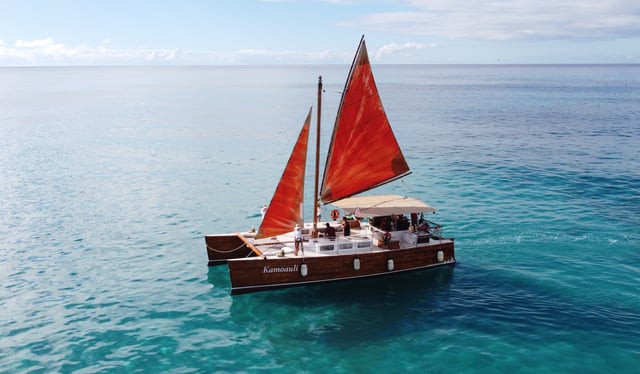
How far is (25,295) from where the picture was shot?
3116cm

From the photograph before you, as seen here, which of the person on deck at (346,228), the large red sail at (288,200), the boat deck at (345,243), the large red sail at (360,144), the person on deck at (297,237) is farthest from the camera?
the person on deck at (346,228)

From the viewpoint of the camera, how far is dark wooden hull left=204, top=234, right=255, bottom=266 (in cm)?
3528

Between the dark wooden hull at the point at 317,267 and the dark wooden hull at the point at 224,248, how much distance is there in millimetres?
4197

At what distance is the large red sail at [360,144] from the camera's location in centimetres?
3278

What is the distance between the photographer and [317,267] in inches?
1248

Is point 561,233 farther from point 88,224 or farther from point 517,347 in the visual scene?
point 88,224

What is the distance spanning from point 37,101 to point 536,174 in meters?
163

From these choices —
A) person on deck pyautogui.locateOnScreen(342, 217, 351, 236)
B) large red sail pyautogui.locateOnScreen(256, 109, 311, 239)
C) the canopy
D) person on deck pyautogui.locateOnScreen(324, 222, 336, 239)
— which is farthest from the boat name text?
the canopy

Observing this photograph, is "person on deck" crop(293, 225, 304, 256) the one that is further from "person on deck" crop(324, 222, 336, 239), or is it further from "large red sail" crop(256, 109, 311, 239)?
"person on deck" crop(324, 222, 336, 239)

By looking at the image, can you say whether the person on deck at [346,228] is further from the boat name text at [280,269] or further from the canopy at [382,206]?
the boat name text at [280,269]

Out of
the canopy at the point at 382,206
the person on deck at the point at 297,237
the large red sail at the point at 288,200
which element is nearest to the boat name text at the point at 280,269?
the person on deck at the point at 297,237

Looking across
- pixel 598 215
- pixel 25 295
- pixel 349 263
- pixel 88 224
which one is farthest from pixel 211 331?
pixel 598 215

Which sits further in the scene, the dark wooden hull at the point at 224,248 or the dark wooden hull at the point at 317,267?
the dark wooden hull at the point at 224,248

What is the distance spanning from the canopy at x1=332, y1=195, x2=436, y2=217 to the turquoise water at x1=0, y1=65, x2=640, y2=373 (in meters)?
4.12
